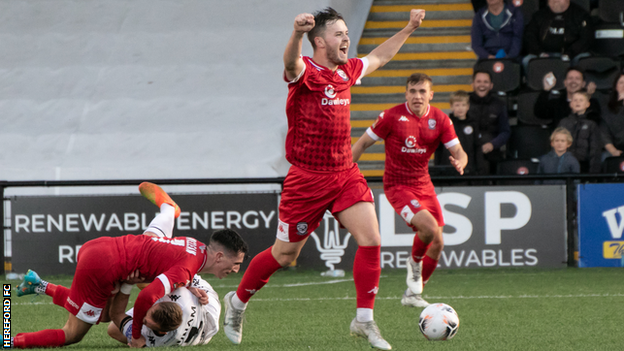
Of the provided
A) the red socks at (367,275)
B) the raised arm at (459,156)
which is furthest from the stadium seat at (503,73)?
the red socks at (367,275)

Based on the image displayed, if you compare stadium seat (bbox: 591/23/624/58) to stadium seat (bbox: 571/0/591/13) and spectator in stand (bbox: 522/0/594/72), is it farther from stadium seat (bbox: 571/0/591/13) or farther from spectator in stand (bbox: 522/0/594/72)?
stadium seat (bbox: 571/0/591/13)

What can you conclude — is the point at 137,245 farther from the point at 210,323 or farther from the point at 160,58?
the point at 160,58

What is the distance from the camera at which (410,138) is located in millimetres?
6883

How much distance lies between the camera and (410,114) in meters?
6.97

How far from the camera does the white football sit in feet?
15.0

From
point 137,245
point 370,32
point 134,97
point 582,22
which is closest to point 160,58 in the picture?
point 134,97

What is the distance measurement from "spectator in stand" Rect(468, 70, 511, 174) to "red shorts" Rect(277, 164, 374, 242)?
19.1ft

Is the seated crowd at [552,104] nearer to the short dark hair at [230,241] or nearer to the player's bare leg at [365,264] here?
the player's bare leg at [365,264]

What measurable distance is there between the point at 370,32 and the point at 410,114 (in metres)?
6.50

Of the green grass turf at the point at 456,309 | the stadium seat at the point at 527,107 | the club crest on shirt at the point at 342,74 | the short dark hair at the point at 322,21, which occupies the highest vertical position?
the short dark hair at the point at 322,21

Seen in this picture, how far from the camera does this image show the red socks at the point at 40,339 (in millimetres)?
4336

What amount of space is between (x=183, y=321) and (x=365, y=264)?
42.5 inches

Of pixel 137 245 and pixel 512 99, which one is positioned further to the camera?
pixel 512 99

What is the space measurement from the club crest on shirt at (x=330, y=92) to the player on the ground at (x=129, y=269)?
1.00 m
